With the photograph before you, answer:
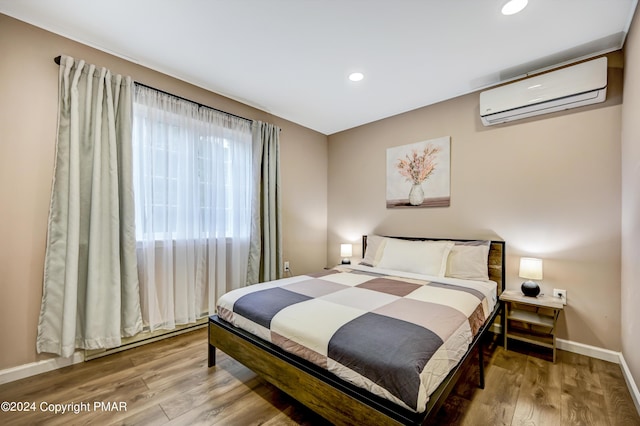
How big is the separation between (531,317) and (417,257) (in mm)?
1090

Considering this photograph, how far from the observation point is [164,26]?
2.00m

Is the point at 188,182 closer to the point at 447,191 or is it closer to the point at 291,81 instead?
the point at 291,81

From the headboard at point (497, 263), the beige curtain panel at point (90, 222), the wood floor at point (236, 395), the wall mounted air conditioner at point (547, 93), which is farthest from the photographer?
the headboard at point (497, 263)

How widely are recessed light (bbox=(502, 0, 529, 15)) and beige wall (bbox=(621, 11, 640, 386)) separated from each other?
0.75m

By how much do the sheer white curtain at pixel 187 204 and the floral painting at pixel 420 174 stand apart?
1.92m

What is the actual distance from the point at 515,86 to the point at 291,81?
7.13ft

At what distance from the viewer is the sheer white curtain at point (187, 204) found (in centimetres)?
246

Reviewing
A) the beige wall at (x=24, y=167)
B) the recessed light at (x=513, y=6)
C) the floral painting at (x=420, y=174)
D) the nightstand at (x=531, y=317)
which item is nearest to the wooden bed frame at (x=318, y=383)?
the nightstand at (x=531, y=317)

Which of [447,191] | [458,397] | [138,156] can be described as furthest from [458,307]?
[138,156]

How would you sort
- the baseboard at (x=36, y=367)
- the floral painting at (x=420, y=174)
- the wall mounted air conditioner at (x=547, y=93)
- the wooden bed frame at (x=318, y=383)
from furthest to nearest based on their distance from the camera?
the floral painting at (x=420, y=174) → the wall mounted air conditioner at (x=547, y=93) → the baseboard at (x=36, y=367) → the wooden bed frame at (x=318, y=383)

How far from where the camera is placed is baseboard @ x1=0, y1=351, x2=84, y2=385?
1.86 m

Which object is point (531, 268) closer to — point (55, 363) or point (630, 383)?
point (630, 383)

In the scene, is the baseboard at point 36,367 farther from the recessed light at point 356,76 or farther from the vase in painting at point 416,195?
the vase in painting at point 416,195

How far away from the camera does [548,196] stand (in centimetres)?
251
